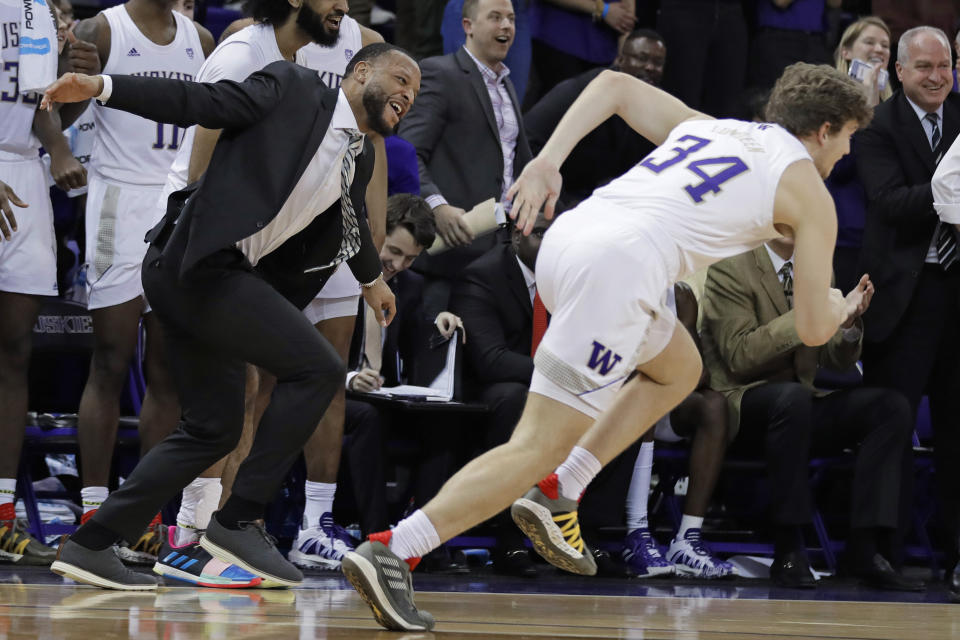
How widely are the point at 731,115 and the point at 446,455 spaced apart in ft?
9.96

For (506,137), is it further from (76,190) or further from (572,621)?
A: (572,621)

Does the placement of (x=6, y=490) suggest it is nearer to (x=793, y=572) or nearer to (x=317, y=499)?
(x=317, y=499)

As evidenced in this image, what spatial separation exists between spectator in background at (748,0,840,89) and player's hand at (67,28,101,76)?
4.01 m

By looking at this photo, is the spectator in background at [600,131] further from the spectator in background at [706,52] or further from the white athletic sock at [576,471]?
the white athletic sock at [576,471]

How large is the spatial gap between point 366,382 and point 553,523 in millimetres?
2031

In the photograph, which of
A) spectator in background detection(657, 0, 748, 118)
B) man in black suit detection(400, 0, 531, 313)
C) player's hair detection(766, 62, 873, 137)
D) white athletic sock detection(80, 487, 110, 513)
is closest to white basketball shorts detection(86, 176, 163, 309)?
white athletic sock detection(80, 487, 110, 513)

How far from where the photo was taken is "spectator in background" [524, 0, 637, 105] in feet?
24.7

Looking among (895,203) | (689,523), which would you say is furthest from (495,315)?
(895,203)

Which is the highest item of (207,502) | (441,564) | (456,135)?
(456,135)

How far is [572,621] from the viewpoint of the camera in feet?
12.7

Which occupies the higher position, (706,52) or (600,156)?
(706,52)

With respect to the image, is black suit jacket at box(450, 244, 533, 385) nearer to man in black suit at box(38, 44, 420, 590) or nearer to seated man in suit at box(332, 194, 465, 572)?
seated man in suit at box(332, 194, 465, 572)

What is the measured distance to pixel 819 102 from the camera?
152 inches

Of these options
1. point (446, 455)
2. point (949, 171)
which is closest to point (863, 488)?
point (949, 171)
